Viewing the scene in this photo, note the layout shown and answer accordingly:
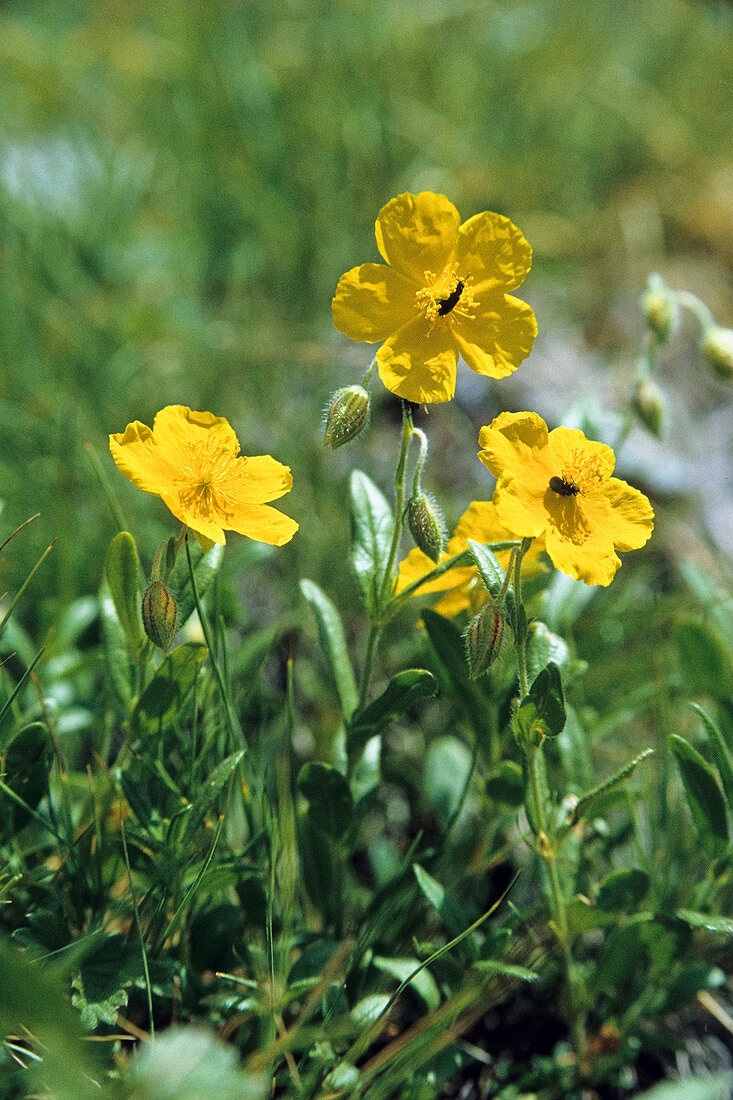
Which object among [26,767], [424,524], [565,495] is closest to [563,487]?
[565,495]

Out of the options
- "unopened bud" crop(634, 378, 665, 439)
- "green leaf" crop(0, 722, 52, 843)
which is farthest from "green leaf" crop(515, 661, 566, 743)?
"unopened bud" crop(634, 378, 665, 439)

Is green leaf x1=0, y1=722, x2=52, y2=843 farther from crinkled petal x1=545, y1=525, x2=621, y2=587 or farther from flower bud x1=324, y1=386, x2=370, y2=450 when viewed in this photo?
crinkled petal x1=545, y1=525, x2=621, y2=587

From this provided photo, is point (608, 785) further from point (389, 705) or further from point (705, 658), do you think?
point (705, 658)

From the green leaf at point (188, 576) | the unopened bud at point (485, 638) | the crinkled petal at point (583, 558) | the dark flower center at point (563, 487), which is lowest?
the green leaf at point (188, 576)

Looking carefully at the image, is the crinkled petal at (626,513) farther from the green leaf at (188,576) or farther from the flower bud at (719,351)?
the flower bud at (719,351)

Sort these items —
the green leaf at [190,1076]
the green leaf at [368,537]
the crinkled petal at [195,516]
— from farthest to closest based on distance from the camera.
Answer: the green leaf at [368,537]
the crinkled petal at [195,516]
the green leaf at [190,1076]

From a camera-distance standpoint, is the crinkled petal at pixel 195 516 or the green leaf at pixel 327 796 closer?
the crinkled petal at pixel 195 516

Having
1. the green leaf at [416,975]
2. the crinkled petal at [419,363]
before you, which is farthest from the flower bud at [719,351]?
the green leaf at [416,975]
